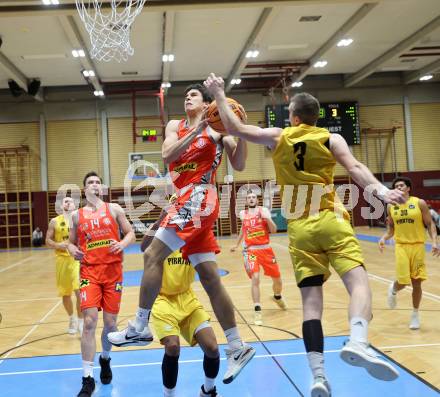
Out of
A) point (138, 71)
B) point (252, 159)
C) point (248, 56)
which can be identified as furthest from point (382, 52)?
point (138, 71)

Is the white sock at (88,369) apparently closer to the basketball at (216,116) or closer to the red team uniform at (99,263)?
the red team uniform at (99,263)

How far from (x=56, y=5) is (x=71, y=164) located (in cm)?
1099

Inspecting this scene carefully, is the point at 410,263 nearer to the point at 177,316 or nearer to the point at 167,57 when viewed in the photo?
the point at 177,316

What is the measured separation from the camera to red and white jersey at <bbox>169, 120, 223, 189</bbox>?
353 cm

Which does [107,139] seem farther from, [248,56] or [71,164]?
[248,56]

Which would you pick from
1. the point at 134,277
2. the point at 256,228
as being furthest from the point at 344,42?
the point at 256,228

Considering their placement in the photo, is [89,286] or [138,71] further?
[138,71]

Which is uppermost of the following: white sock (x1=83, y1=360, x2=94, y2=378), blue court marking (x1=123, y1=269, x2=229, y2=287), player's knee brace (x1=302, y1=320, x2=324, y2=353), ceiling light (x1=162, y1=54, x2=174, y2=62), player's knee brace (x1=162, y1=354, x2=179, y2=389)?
ceiling light (x1=162, y1=54, x2=174, y2=62)

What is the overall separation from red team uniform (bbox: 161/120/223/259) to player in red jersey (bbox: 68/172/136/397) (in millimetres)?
1505

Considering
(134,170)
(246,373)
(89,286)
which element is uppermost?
(134,170)

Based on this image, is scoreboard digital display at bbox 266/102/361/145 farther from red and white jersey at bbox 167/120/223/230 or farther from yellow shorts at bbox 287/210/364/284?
yellow shorts at bbox 287/210/364/284

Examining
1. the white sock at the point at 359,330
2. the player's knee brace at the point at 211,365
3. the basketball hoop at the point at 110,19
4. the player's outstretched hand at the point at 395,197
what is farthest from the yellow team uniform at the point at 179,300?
the basketball hoop at the point at 110,19

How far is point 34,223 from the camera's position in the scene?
2208 cm

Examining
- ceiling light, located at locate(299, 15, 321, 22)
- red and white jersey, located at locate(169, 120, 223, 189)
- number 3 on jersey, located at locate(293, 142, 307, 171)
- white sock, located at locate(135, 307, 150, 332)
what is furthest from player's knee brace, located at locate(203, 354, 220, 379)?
ceiling light, located at locate(299, 15, 321, 22)
